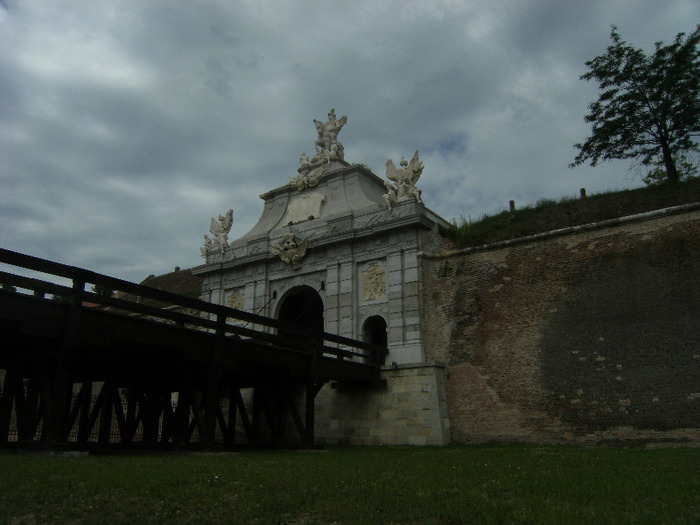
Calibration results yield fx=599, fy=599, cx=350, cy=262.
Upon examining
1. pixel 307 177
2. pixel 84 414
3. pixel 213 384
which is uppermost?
pixel 307 177

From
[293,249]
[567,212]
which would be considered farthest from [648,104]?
[293,249]

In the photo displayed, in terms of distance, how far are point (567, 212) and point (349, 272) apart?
8.47 metres

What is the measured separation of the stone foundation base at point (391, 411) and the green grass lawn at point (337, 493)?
9.30 metres

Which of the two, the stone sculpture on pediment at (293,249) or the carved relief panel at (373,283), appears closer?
the carved relief panel at (373,283)

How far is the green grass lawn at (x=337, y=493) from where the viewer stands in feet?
23.3

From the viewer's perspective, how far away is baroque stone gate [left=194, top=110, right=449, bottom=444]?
20.8 m

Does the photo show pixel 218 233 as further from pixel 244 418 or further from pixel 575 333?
pixel 575 333

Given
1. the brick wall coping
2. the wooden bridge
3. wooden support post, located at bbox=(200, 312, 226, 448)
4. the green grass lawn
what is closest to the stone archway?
the wooden bridge

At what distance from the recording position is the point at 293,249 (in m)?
25.5

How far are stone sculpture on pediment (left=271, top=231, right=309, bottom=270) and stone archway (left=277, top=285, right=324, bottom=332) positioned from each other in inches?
53.0

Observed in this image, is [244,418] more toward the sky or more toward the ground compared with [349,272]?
more toward the ground

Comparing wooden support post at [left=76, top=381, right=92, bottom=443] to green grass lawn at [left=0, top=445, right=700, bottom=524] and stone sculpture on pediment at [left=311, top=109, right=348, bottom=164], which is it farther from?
stone sculpture on pediment at [left=311, top=109, right=348, bottom=164]

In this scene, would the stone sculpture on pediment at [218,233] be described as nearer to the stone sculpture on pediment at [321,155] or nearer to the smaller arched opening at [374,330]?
the stone sculpture on pediment at [321,155]

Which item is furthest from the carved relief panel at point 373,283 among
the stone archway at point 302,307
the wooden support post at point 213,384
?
the wooden support post at point 213,384
